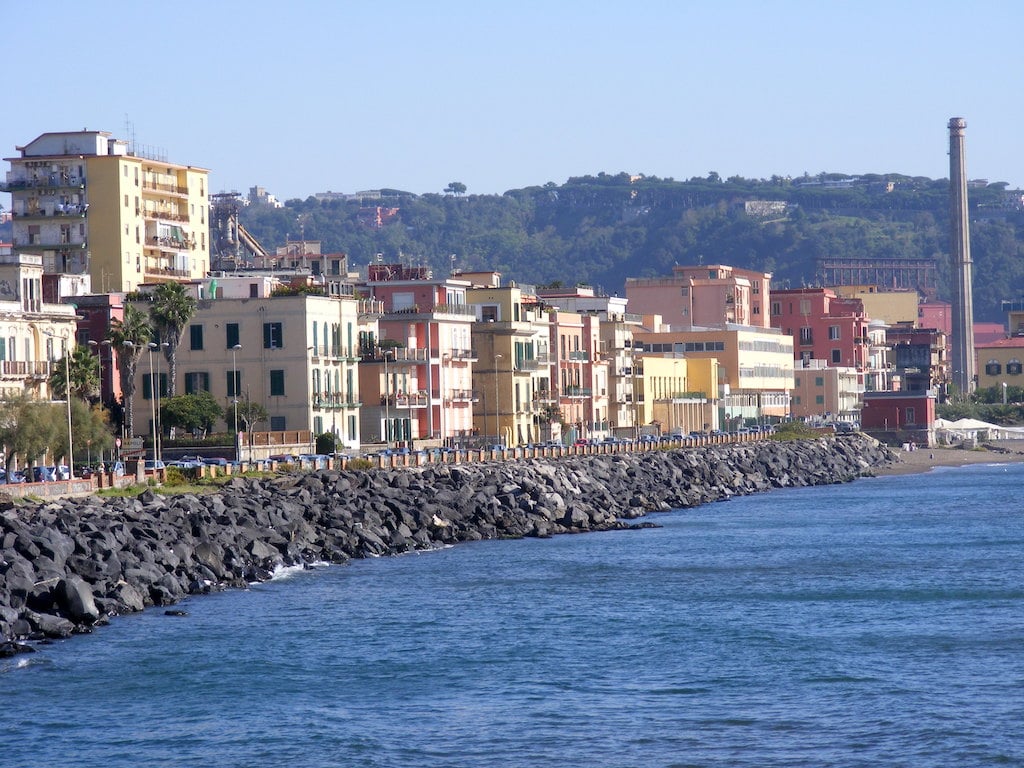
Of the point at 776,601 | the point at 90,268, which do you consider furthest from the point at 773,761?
the point at 90,268

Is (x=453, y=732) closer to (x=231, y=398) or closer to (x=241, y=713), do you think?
(x=241, y=713)

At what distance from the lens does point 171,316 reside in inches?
2749

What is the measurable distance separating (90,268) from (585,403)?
2753 centimetres

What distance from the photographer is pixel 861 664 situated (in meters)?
33.2

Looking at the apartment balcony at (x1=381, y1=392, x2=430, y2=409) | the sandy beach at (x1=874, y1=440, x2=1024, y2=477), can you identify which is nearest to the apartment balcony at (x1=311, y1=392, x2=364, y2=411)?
the apartment balcony at (x1=381, y1=392, x2=430, y2=409)

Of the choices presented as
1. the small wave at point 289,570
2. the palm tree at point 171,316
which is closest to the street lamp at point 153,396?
the palm tree at point 171,316

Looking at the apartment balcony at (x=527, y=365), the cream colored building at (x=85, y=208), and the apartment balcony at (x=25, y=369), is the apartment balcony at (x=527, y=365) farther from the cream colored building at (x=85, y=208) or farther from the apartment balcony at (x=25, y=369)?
the apartment balcony at (x=25, y=369)

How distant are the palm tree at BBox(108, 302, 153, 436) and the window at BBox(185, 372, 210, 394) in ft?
7.33

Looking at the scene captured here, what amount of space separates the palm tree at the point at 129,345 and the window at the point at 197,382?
2235mm

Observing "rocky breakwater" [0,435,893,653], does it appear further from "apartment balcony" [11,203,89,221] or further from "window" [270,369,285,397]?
"apartment balcony" [11,203,89,221]

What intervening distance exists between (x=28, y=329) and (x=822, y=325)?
302 ft

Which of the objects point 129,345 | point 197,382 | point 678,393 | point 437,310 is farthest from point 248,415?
point 678,393

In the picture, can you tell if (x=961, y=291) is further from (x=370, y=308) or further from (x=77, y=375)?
(x=77, y=375)

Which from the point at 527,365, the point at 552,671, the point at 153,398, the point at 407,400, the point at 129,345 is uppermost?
the point at 129,345
